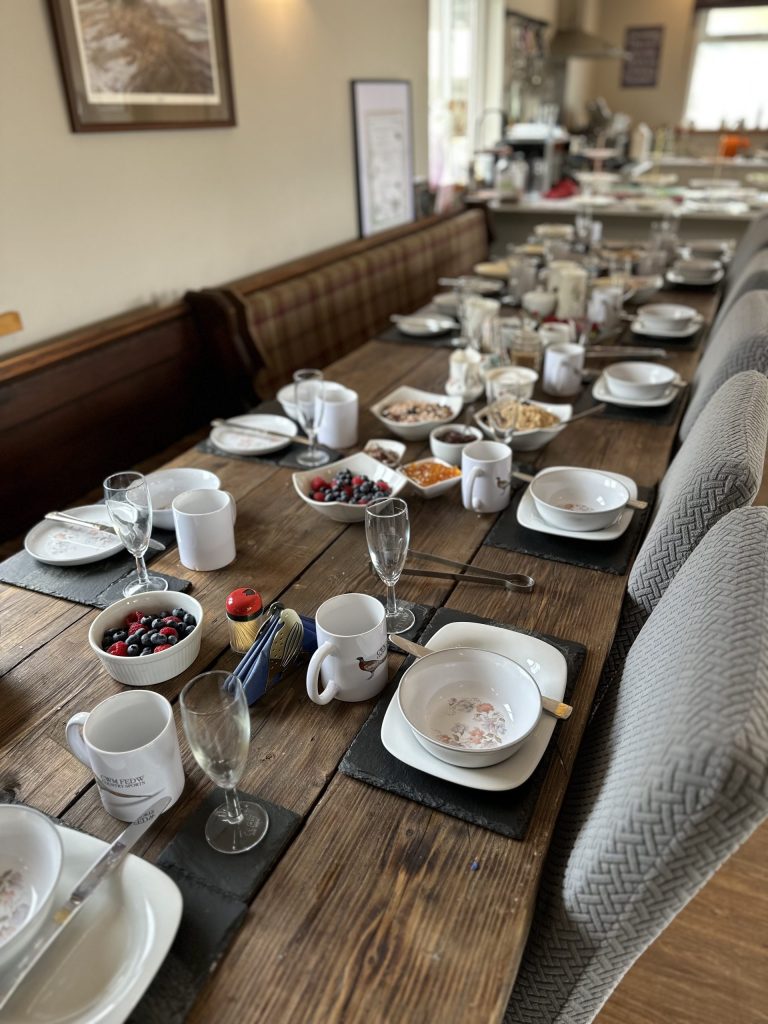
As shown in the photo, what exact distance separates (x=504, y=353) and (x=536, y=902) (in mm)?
1515

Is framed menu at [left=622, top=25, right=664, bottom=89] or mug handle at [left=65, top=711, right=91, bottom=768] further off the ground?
framed menu at [left=622, top=25, right=664, bottom=89]

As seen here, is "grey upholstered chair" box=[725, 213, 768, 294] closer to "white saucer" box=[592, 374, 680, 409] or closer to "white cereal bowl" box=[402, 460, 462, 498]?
"white saucer" box=[592, 374, 680, 409]

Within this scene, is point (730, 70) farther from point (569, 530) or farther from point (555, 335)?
point (569, 530)

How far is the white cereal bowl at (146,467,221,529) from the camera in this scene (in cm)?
144

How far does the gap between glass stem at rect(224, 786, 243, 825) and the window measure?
26.5 ft

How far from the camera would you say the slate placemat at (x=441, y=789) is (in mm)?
776

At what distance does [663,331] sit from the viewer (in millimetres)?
2303

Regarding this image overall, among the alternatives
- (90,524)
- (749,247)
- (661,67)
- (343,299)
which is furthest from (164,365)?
(661,67)

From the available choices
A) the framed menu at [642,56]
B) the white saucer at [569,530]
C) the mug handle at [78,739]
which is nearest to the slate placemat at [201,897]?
the mug handle at [78,739]

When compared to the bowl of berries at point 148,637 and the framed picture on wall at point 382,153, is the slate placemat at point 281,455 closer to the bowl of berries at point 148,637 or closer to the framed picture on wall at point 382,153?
the bowl of berries at point 148,637

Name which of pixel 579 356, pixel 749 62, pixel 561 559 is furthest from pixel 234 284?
pixel 749 62

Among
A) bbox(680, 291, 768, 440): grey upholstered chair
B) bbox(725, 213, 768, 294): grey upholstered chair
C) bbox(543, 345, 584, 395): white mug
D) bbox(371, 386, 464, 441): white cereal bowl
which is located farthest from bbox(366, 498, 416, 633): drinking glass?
bbox(725, 213, 768, 294): grey upholstered chair

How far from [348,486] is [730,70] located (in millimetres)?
8037

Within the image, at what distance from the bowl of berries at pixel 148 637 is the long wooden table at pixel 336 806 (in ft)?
0.08
